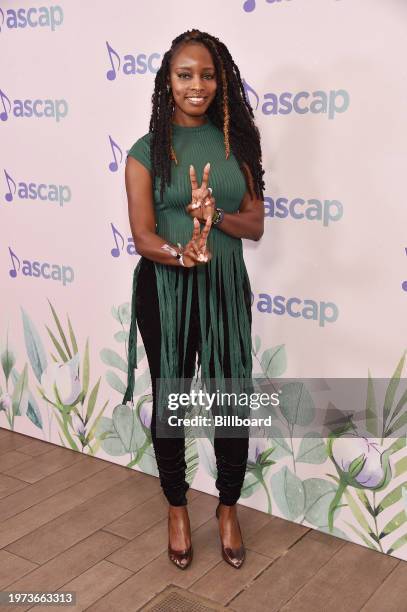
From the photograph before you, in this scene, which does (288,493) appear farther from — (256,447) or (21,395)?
(21,395)

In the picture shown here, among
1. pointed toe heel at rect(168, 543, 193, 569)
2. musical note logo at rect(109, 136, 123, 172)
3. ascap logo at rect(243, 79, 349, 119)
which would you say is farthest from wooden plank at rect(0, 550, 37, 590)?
ascap logo at rect(243, 79, 349, 119)

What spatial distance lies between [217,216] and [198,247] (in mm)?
164

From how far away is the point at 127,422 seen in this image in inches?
116

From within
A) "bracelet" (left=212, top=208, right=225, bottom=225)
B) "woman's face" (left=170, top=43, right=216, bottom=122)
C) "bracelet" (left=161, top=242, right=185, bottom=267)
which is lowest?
"bracelet" (left=161, top=242, right=185, bottom=267)

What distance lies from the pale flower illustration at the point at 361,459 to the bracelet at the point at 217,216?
0.85 m

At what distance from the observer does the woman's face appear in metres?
1.98

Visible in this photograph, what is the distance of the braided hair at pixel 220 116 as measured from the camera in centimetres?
203

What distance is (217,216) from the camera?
6.63ft

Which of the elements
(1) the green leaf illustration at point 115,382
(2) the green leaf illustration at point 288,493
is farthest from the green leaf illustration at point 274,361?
(1) the green leaf illustration at point 115,382

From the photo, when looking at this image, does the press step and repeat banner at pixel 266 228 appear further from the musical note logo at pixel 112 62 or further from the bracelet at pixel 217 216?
the bracelet at pixel 217 216

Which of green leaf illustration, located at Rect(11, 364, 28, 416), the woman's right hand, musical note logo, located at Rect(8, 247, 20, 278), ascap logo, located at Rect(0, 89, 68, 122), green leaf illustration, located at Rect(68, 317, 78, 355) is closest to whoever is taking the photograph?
the woman's right hand

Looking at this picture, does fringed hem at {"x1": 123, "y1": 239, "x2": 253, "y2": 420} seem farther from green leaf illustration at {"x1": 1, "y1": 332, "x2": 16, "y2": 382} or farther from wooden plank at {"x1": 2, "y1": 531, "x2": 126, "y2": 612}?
green leaf illustration at {"x1": 1, "y1": 332, "x2": 16, "y2": 382}

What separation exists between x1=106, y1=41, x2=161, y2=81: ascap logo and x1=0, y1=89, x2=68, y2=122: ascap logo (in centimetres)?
27

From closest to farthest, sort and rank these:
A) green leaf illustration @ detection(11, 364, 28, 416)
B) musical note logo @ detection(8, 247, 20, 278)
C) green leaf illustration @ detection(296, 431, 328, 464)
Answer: green leaf illustration @ detection(296, 431, 328, 464), musical note logo @ detection(8, 247, 20, 278), green leaf illustration @ detection(11, 364, 28, 416)
